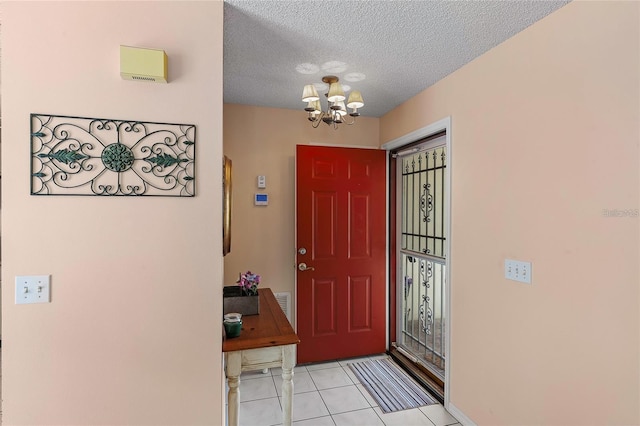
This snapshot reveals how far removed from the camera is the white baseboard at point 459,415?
221cm

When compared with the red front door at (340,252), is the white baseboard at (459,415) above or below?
below

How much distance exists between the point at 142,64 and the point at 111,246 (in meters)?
0.79

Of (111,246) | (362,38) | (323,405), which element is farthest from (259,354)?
(362,38)

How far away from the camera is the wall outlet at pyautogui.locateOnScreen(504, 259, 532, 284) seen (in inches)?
70.4

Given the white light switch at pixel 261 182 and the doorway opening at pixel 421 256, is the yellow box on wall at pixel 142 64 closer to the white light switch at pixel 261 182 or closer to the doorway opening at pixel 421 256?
the white light switch at pixel 261 182

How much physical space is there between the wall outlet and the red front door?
1454 mm

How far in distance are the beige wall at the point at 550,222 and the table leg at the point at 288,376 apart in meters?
1.20

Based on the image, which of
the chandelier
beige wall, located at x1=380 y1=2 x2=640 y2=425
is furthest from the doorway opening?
the chandelier

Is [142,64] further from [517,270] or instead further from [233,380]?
[517,270]

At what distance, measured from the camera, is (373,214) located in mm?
3256

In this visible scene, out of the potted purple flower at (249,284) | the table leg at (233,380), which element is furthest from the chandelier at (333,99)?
the table leg at (233,380)

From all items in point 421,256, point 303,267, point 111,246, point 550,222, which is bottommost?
point 303,267

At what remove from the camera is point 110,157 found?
4.78ft

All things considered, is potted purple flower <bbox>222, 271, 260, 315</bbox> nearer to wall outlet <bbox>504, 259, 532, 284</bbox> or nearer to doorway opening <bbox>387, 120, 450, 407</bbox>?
doorway opening <bbox>387, 120, 450, 407</bbox>
